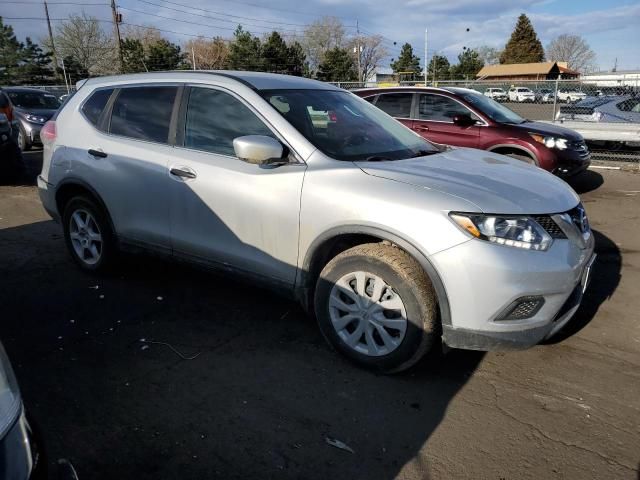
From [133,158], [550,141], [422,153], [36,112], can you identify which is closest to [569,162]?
[550,141]

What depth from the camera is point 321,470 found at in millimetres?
2434

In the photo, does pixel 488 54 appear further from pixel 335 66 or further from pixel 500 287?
pixel 500 287

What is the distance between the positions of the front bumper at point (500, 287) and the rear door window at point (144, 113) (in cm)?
241

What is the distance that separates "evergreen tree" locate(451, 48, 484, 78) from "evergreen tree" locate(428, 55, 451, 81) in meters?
1.06

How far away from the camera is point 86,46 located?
193ft

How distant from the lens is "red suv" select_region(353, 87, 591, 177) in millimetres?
7812

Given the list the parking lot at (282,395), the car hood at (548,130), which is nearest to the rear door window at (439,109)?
the car hood at (548,130)

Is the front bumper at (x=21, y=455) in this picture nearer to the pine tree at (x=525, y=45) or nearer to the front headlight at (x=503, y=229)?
the front headlight at (x=503, y=229)

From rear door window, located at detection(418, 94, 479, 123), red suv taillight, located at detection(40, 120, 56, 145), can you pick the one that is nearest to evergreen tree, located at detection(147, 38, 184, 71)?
rear door window, located at detection(418, 94, 479, 123)

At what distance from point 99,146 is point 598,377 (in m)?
4.05

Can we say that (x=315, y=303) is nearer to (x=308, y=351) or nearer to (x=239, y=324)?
(x=308, y=351)

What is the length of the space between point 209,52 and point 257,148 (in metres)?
68.7

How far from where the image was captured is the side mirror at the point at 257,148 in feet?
10.5

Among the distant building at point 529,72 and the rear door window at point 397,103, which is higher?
the distant building at point 529,72
